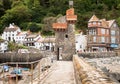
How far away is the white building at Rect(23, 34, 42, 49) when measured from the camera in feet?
293

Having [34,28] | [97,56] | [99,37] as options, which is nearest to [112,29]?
[99,37]

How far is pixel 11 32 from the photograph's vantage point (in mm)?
101438

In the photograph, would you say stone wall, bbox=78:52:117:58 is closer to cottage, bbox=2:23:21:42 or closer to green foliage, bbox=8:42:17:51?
green foliage, bbox=8:42:17:51

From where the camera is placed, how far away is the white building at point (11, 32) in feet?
324

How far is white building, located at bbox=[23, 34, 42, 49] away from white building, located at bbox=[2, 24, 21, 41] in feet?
19.7

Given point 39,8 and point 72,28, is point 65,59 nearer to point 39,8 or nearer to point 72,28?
point 72,28

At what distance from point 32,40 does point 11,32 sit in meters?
12.1

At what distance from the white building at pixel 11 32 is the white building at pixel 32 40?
600cm

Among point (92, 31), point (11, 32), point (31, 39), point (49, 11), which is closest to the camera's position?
point (92, 31)

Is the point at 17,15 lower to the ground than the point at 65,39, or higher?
higher

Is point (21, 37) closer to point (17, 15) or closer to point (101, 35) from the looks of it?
point (17, 15)

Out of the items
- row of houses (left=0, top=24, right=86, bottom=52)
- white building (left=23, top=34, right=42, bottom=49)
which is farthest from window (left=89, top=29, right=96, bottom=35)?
white building (left=23, top=34, right=42, bottom=49)

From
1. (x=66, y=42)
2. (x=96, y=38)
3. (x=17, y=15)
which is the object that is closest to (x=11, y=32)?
(x=17, y=15)

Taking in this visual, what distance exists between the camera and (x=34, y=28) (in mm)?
99375
